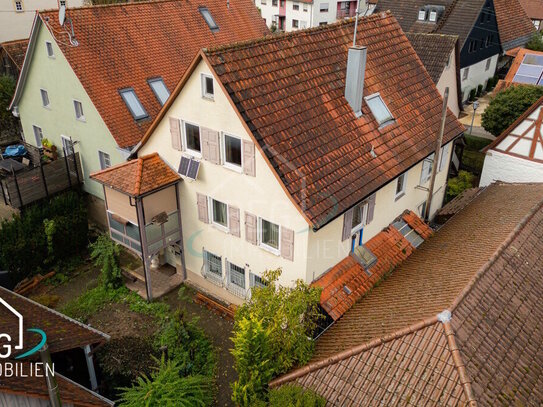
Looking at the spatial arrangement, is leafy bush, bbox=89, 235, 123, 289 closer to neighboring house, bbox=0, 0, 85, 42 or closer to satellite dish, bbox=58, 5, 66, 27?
satellite dish, bbox=58, 5, 66, 27

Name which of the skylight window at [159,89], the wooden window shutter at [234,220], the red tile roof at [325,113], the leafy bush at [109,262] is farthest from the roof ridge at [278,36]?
the leafy bush at [109,262]

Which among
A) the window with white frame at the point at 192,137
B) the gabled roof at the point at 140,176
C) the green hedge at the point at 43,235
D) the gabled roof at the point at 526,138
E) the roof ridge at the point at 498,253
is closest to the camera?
the roof ridge at the point at 498,253

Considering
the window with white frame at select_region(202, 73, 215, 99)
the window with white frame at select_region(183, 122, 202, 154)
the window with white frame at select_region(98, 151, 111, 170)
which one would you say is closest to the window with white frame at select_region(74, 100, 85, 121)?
the window with white frame at select_region(98, 151, 111, 170)

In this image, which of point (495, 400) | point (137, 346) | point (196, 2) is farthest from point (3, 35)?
point (495, 400)

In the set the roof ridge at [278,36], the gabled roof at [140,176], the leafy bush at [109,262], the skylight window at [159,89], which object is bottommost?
the leafy bush at [109,262]

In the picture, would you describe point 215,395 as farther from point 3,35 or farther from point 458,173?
point 3,35

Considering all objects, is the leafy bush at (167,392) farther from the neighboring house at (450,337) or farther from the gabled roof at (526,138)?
the gabled roof at (526,138)

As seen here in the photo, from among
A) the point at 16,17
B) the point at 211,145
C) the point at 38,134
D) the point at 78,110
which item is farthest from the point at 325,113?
the point at 16,17
